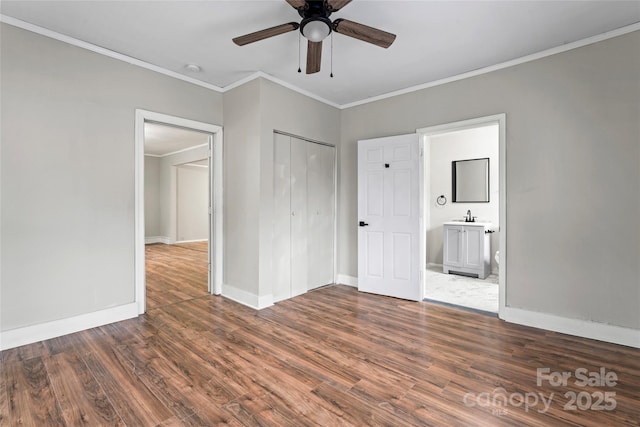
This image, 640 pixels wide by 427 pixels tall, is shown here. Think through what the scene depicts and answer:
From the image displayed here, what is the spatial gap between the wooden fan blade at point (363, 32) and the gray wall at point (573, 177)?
1665mm

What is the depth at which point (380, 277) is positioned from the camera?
13.3 ft

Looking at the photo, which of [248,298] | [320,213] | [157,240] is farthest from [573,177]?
[157,240]

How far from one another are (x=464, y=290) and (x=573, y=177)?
78.2 inches

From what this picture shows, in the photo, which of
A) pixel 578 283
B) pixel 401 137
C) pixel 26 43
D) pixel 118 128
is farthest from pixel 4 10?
pixel 578 283

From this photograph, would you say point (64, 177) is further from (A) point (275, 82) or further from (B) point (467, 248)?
(B) point (467, 248)

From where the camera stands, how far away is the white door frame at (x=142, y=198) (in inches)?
125

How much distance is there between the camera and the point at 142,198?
3193 millimetres

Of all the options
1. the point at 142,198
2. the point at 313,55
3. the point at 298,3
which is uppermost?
the point at 298,3

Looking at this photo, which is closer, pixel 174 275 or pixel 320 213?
pixel 320 213

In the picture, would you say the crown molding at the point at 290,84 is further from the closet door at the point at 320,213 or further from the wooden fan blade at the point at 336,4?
the wooden fan blade at the point at 336,4

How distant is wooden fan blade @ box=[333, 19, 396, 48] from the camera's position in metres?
2.13

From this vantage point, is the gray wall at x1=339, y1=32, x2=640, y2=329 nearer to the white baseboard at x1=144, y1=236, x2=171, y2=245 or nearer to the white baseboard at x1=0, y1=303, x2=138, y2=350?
the white baseboard at x1=0, y1=303, x2=138, y2=350

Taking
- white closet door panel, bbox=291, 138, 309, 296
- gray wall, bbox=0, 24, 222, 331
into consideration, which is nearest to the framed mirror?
white closet door panel, bbox=291, 138, 309, 296

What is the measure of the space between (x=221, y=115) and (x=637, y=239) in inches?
173
